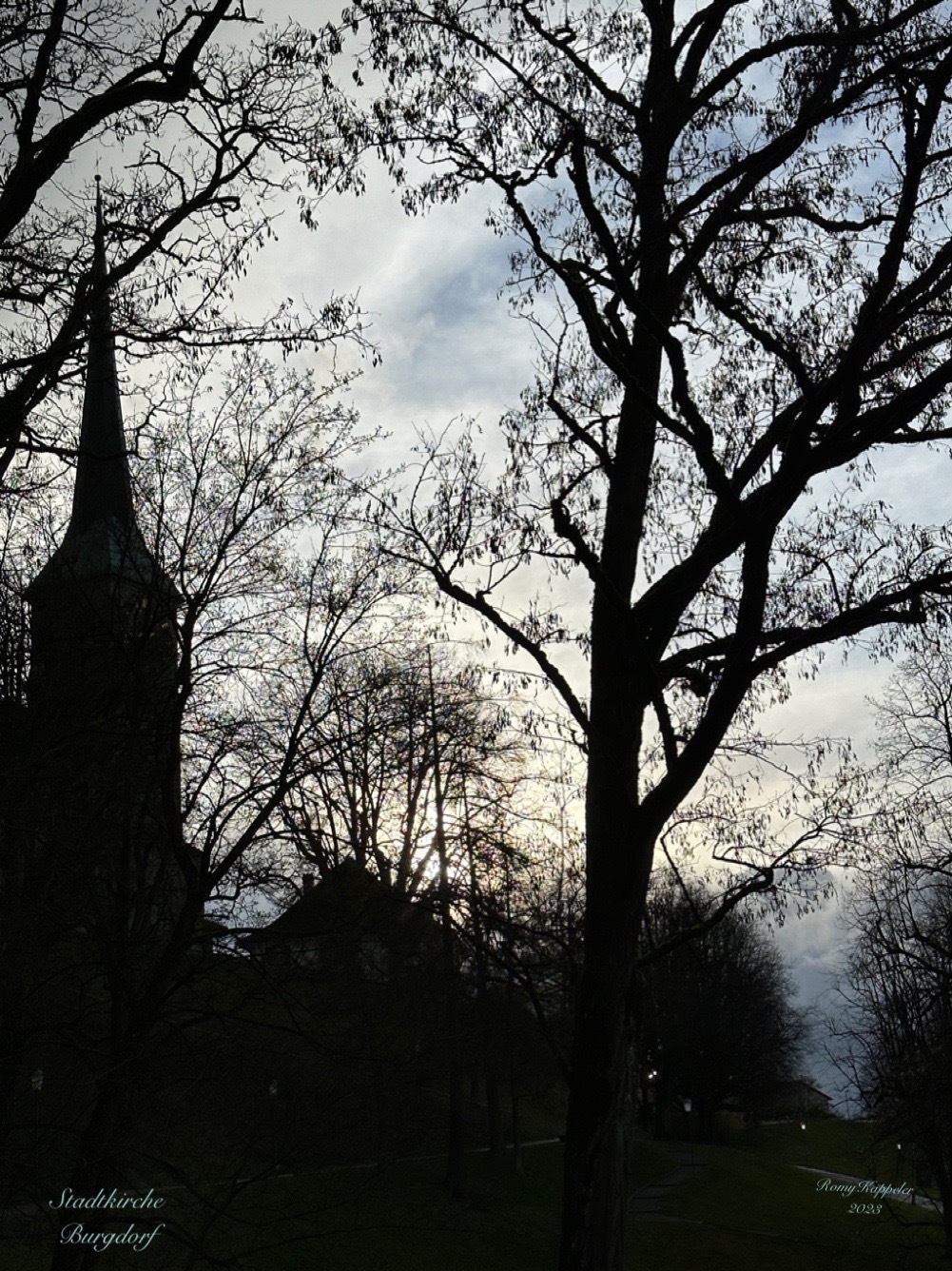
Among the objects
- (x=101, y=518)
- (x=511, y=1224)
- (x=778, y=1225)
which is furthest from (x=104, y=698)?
(x=778, y=1225)

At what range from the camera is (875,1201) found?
34.1 metres

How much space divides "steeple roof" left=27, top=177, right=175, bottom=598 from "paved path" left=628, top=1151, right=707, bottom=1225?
25875 millimetres

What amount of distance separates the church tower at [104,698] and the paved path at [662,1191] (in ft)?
82.6

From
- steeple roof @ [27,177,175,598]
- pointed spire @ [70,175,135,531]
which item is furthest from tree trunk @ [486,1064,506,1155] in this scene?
pointed spire @ [70,175,135,531]

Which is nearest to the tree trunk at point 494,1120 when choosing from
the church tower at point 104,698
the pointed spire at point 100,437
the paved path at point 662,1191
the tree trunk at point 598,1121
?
the paved path at point 662,1191

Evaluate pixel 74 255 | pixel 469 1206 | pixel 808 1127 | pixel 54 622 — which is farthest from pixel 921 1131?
pixel 808 1127

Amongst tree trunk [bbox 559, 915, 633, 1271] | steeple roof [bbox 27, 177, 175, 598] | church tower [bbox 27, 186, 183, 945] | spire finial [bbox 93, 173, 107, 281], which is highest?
spire finial [bbox 93, 173, 107, 281]

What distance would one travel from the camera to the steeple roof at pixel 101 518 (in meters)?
9.13

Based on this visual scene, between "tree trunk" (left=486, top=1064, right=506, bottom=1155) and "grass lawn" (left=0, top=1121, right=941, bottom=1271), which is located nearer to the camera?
"grass lawn" (left=0, top=1121, right=941, bottom=1271)

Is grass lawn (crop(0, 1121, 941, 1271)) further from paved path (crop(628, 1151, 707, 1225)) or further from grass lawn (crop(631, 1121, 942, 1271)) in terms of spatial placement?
paved path (crop(628, 1151, 707, 1225))

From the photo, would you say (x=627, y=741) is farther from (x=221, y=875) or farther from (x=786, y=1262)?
(x=786, y=1262)

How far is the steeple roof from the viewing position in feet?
30.0

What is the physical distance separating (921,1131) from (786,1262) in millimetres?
14610

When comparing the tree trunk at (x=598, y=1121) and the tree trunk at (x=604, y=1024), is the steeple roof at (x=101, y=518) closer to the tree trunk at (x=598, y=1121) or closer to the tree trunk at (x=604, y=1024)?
the tree trunk at (x=604, y=1024)
